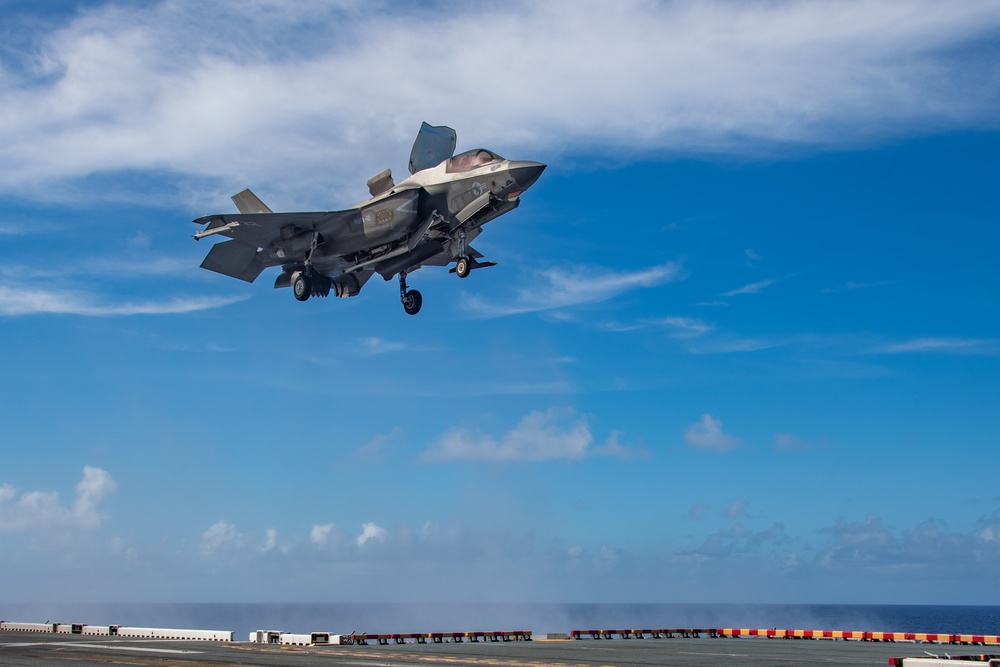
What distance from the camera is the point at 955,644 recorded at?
45875 millimetres

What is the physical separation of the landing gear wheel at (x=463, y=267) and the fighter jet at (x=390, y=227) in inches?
2.0

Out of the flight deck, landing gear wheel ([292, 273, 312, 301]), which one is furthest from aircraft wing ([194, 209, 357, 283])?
the flight deck

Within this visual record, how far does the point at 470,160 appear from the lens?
125ft

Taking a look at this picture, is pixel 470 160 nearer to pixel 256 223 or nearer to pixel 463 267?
pixel 463 267

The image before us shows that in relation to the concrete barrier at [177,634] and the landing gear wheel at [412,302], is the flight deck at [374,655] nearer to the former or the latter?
the concrete barrier at [177,634]

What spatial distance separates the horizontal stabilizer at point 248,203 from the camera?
47125mm

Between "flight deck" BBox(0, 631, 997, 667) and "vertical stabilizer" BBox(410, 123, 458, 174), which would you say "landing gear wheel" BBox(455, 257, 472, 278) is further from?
"flight deck" BBox(0, 631, 997, 667)

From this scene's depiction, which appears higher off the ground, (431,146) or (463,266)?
(431,146)

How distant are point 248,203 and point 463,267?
1604 cm

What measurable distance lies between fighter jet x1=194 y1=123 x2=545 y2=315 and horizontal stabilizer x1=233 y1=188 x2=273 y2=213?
52 millimetres

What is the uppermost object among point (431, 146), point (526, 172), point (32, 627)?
point (431, 146)

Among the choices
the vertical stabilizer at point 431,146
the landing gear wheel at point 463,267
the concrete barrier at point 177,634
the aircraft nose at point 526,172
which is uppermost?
the vertical stabilizer at point 431,146

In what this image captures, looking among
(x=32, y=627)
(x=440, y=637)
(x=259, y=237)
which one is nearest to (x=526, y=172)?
(x=259, y=237)

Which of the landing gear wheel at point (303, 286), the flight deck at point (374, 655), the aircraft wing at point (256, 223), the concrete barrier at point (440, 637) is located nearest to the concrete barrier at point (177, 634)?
the flight deck at point (374, 655)
